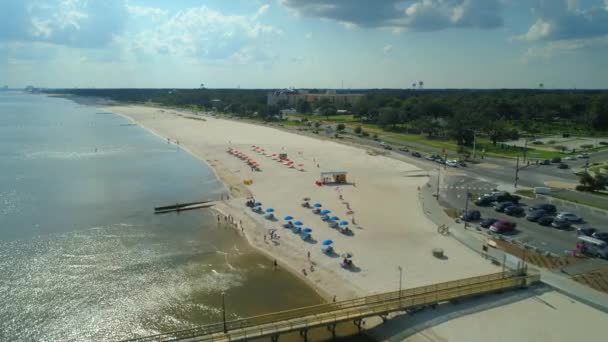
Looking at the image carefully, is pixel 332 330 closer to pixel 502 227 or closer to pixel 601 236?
pixel 502 227

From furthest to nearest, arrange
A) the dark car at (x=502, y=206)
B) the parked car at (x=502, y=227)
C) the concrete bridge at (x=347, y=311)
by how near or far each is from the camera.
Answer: the dark car at (x=502, y=206) < the parked car at (x=502, y=227) < the concrete bridge at (x=347, y=311)

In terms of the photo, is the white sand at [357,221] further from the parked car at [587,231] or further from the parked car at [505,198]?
the parked car at [587,231]

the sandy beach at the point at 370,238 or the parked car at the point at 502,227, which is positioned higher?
the parked car at the point at 502,227

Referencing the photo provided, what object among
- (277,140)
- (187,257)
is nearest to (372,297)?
(187,257)

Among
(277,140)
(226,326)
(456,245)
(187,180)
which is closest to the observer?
(226,326)

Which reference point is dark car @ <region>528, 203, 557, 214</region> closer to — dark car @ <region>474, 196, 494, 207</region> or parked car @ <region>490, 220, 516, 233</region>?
dark car @ <region>474, 196, 494, 207</region>

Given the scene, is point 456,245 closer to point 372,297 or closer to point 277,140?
point 372,297

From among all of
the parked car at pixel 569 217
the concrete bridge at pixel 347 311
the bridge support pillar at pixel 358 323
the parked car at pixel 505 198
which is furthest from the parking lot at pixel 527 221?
the bridge support pillar at pixel 358 323

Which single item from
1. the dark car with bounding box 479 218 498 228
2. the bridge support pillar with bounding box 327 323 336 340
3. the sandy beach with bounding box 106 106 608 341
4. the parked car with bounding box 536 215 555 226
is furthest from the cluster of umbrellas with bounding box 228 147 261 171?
the bridge support pillar with bounding box 327 323 336 340
